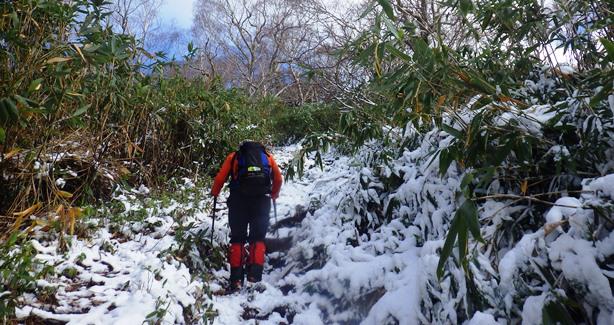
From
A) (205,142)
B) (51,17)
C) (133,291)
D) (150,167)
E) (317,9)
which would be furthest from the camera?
(317,9)

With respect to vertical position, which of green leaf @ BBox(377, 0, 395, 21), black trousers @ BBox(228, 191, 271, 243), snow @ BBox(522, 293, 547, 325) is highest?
green leaf @ BBox(377, 0, 395, 21)

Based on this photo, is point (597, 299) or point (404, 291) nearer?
point (597, 299)

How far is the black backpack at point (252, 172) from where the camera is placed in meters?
3.69

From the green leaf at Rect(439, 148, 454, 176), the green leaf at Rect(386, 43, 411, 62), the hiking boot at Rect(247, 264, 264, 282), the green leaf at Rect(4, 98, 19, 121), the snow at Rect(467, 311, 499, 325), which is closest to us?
the snow at Rect(467, 311, 499, 325)

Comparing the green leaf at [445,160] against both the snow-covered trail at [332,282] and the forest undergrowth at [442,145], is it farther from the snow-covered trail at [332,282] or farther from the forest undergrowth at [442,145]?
the snow-covered trail at [332,282]

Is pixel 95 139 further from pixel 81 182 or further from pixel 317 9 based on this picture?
pixel 317 9

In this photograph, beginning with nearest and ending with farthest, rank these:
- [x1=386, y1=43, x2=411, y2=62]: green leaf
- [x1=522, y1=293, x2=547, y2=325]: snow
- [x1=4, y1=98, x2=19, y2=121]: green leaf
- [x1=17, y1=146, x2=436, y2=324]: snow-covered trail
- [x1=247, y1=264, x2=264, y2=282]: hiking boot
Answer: [x1=522, y1=293, x2=547, y2=325]: snow, [x1=386, y1=43, x2=411, y2=62]: green leaf, [x1=4, y1=98, x2=19, y2=121]: green leaf, [x1=17, y1=146, x2=436, y2=324]: snow-covered trail, [x1=247, y1=264, x2=264, y2=282]: hiking boot

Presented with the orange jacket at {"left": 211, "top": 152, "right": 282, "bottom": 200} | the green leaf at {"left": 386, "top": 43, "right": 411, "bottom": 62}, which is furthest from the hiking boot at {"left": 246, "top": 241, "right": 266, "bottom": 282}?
the green leaf at {"left": 386, "top": 43, "right": 411, "bottom": 62}

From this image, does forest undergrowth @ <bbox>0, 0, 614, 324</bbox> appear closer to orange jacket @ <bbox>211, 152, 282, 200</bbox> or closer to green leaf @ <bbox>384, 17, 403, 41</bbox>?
green leaf @ <bbox>384, 17, 403, 41</bbox>

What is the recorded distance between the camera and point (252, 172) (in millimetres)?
3688

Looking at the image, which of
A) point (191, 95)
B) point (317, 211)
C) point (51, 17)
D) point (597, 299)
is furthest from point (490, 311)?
point (191, 95)

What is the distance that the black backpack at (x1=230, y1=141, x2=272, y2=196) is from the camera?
145 inches

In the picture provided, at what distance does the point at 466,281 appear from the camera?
1.75 meters

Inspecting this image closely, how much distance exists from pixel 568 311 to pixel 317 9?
782 cm
